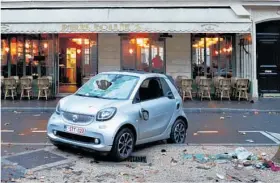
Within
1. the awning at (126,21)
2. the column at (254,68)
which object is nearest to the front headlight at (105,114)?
the awning at (126,21)

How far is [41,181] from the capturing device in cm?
593

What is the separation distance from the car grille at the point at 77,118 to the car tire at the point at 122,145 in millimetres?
583

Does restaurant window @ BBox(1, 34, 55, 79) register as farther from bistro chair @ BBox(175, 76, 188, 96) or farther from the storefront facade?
bistro chair @ BBox(175, 76, 188, 96)

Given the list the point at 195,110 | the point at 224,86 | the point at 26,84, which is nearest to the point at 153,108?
the point at 195,110

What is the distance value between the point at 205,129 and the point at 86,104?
191 inches

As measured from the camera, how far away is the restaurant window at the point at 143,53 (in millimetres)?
19750

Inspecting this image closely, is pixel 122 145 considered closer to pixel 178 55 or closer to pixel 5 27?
pixel 5 27

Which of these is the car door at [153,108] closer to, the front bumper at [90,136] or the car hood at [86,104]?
the car hood at [86,104]

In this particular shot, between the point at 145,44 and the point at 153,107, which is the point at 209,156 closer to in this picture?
the point at 153,107

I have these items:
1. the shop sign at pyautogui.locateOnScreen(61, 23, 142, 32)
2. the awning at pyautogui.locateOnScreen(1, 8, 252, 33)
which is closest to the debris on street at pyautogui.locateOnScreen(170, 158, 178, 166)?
the awning at pyautogui.locateOnScreen(1, 8, 252, 33)

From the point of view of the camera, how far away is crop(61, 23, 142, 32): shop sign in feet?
53.5

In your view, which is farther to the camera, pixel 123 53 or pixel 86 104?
pixel 123 53

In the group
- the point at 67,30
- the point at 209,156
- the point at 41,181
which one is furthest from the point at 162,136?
the point at 67,30

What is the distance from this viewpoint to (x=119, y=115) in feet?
23.7
